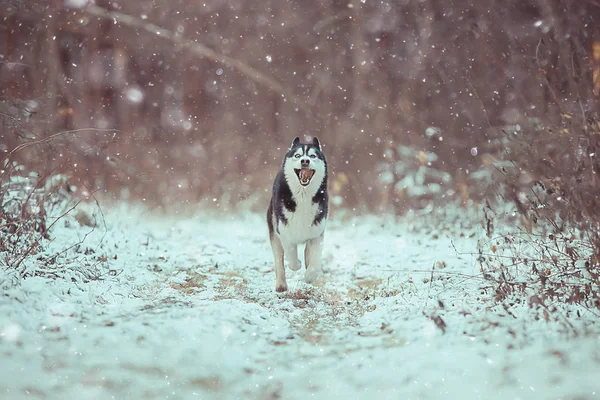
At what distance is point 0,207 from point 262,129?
11572mm

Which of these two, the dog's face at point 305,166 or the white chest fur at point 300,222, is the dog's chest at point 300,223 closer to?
the white chest fur at point 300,222

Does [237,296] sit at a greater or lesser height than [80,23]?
lesser

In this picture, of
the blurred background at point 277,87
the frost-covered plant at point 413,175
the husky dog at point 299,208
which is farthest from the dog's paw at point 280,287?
the frost-covered plant at point 413,175

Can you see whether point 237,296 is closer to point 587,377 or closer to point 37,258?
point 37,258

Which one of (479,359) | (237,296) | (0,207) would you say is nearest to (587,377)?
(479,359)

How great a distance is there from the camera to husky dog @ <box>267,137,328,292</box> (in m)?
5.88

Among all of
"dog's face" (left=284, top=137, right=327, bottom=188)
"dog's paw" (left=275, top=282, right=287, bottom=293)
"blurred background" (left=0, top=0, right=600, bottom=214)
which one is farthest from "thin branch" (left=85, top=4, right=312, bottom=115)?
"dog's paw" (left=275, top=282, right=287, bottom=293)

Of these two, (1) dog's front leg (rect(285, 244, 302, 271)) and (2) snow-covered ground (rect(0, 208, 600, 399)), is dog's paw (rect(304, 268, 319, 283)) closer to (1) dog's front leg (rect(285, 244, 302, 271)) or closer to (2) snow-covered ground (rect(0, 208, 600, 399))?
(1) dog's front leg (rect(285, 244, 302, 271))

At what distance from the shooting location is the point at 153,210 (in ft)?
38.2

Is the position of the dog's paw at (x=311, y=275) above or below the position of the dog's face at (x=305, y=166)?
below

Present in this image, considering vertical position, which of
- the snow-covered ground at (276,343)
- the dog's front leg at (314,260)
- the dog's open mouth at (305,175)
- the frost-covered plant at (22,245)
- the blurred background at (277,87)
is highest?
the blurred background at (277,87)

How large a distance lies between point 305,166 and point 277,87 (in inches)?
431

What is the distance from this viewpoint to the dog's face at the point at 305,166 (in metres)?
5.86

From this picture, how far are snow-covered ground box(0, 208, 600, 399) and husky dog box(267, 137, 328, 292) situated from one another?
0.54 metres
